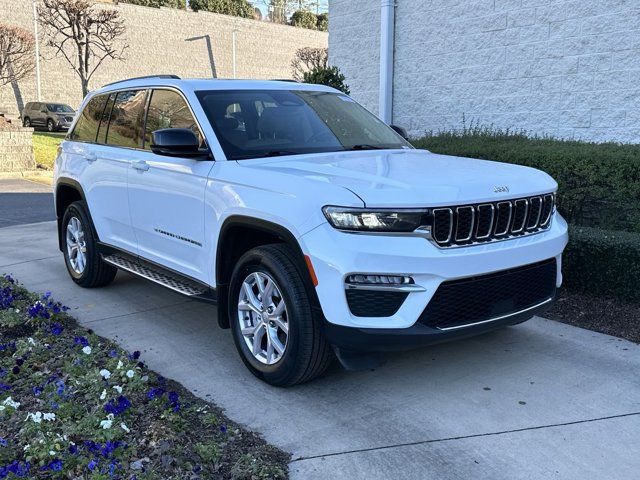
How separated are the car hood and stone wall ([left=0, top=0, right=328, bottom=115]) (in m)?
33.0

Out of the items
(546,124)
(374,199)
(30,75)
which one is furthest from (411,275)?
(30,75)

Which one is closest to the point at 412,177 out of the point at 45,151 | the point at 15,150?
the point at 15,150

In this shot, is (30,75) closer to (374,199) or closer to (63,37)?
(63,37)

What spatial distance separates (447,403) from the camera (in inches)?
149

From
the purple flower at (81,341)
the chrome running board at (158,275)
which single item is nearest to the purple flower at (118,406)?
the purple flower at (81,341)

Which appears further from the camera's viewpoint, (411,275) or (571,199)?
(571,199)

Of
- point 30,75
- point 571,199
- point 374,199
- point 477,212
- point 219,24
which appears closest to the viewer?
point 374,199

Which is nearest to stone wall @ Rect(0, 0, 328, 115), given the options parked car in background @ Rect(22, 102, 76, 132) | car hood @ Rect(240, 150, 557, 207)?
parked car in background @ Rect(22, 102, 76, 132)

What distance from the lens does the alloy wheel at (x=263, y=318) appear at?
387cm

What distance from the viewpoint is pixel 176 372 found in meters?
4.30

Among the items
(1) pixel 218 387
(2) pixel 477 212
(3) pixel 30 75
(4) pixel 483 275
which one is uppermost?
(3) pixel 30 75

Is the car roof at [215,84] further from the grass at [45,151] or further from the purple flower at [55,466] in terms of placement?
the grass at [45,151]

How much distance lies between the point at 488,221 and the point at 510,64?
623 cm

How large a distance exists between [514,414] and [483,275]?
2.64 ft
